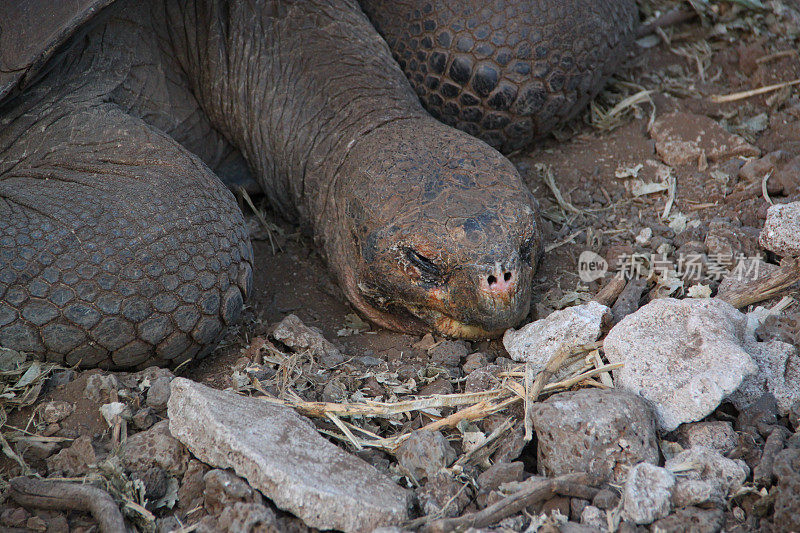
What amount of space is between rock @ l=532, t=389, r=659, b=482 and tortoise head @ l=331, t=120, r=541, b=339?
0.49 metres

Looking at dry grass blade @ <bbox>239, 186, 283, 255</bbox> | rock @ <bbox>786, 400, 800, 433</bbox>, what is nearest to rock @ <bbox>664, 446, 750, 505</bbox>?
rock @ <bbox>786, 400, 800, 433</bbox>

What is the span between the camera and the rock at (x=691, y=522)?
158 centimetres

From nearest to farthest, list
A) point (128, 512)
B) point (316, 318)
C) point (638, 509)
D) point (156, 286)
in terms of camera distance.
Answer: point (638, 509), point (128, 512), point (156, 286), point (316, 318)

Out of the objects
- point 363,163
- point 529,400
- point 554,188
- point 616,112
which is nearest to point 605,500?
point 529,400

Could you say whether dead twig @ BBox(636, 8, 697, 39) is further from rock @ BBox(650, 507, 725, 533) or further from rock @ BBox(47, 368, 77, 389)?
rock @ BBox(47, 368, 77, 389)

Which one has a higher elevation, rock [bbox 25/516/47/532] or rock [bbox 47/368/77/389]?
rock [bbox 47/368/77/389]

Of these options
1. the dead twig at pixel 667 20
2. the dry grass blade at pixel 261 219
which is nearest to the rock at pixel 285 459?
the dry grass blade at pixel 261 219

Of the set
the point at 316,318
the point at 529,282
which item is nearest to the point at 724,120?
the point at 529,282

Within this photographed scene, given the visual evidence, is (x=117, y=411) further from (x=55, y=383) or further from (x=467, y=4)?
(x=467, y=4)

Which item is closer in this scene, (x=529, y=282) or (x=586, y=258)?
(x=529, y=282)

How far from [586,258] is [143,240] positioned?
1620 mm

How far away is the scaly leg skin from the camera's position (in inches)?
83.4

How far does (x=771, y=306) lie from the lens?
7.61 feet

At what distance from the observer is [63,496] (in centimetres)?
173
